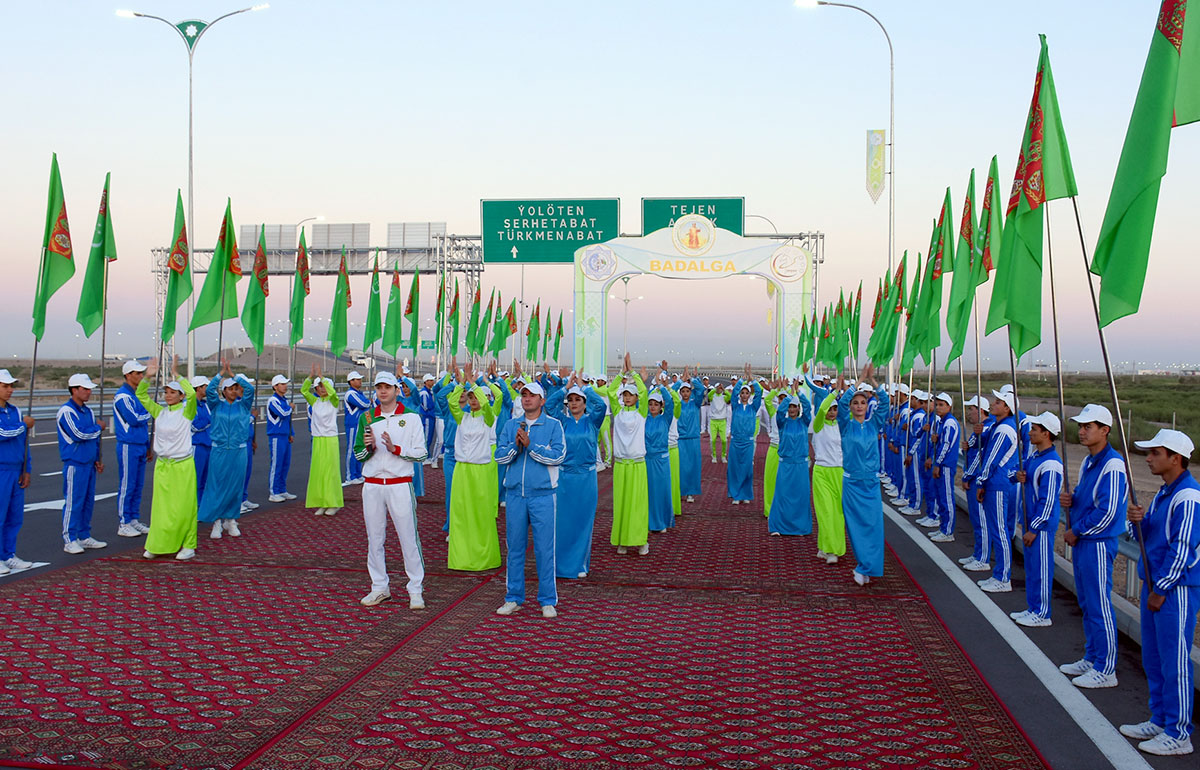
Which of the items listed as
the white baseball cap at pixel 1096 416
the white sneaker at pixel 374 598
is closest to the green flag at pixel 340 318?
the white sneaker at pixel 374 598

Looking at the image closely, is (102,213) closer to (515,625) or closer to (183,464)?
(183,464)

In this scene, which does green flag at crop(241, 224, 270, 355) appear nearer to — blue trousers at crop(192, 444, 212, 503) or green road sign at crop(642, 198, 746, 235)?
blue trousers at crop(192, 444, 212, 503)

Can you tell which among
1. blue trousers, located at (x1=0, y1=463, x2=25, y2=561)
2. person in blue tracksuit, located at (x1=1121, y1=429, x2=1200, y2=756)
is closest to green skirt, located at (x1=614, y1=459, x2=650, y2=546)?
person in blue tracksuit, located at (x1=1121, y1=429, x2=1200, y2=756)

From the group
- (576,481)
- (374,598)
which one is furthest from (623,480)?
(374,598)

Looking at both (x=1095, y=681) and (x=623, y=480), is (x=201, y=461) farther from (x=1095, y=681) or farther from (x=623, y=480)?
(x=1095, y=681)

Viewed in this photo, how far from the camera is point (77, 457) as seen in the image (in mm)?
8781

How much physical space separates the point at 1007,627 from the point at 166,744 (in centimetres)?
558

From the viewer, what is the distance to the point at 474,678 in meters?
5.36

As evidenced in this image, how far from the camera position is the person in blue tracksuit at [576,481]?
8078 millimetres

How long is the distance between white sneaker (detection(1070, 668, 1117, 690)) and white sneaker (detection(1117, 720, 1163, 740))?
2.41 feet

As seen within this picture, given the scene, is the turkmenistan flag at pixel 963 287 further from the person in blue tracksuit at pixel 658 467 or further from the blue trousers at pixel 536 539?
the blue trousers at pixel 536 539

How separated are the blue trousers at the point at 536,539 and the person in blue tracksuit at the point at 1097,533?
3558 mm

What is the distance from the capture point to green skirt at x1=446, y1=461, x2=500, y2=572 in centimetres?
845

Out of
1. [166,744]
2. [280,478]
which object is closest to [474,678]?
[166,744]
